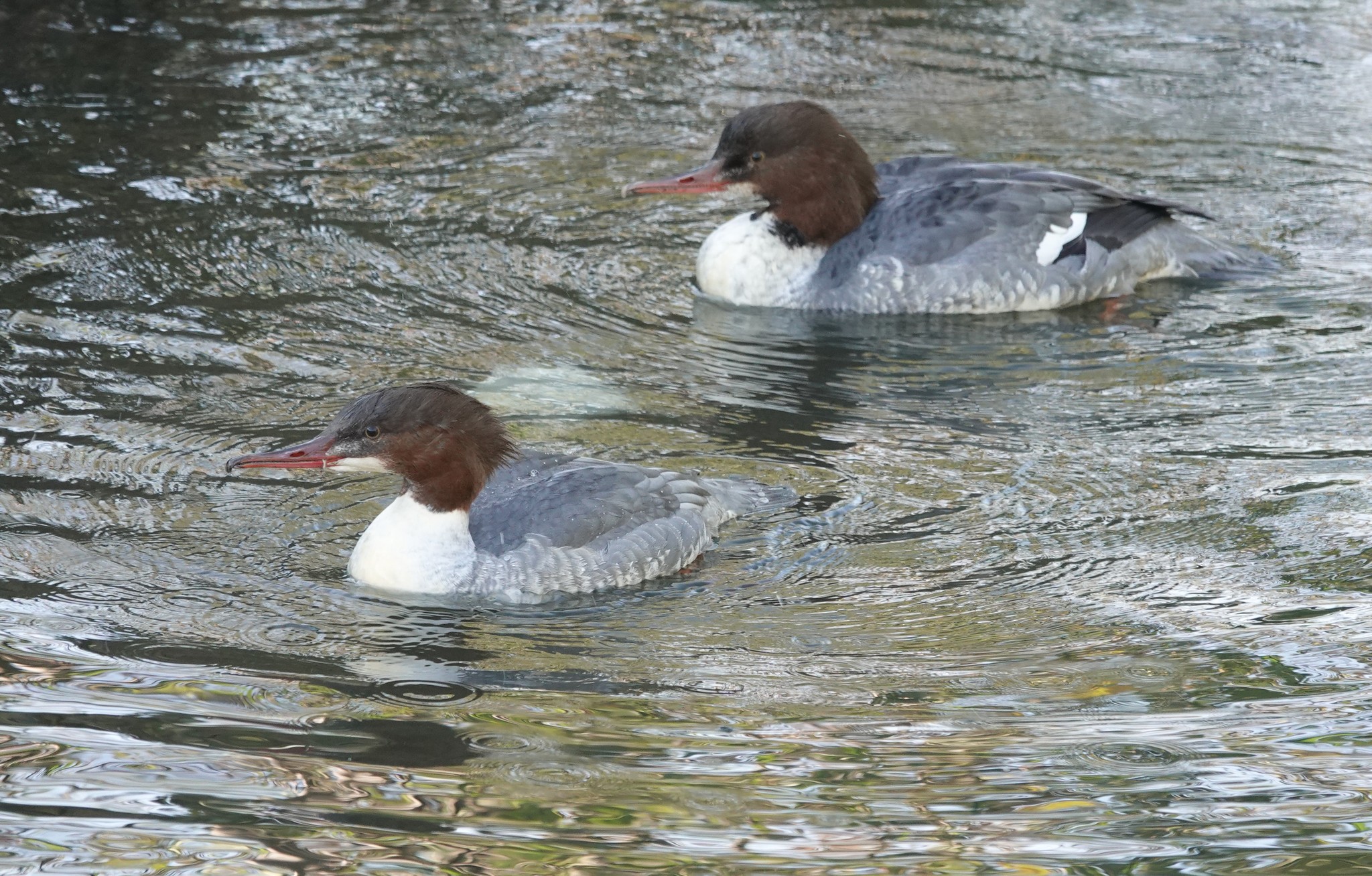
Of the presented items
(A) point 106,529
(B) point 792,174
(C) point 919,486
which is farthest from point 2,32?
(C) point 919,486

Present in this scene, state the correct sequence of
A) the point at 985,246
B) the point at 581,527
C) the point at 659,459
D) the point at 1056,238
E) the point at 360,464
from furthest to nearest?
1. the point at 1056,238
2. the point at 985,246
3. the point at 659,459
4. the point at 581,527
5. the point at 360,464

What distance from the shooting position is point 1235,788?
4742 millimetres

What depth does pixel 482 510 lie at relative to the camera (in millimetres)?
6418

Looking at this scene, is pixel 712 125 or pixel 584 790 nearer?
pixel 584 790

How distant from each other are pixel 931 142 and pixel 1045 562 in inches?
234

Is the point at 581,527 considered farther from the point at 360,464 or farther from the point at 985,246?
the point at 985,246

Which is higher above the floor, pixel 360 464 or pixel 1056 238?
pixel 1056 238

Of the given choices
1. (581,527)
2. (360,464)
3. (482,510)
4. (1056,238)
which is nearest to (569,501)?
(581,527)

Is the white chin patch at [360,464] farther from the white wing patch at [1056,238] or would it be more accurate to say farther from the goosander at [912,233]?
the white wing patch at [1056,238]

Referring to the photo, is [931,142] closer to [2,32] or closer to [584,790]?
[2,32]

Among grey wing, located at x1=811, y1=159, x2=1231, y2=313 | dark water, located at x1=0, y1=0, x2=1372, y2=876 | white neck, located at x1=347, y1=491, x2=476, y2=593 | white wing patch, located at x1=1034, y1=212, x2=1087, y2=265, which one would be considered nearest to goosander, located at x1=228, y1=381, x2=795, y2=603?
white neck, located at x1=347, y1=491, x2=476, y2=593

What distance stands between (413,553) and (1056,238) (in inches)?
197

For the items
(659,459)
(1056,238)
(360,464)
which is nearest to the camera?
(360,464)

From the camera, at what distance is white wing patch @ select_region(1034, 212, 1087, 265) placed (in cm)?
972
